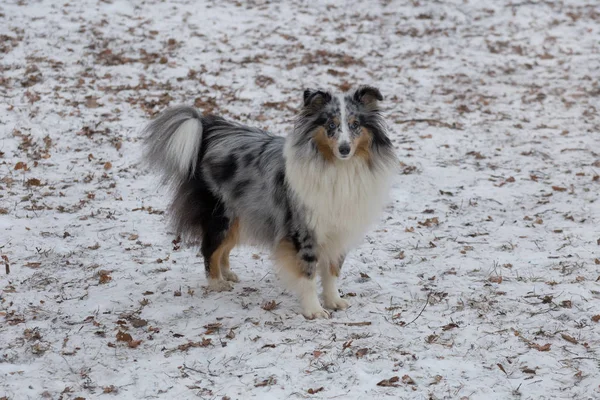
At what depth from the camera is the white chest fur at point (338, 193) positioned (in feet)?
17.3

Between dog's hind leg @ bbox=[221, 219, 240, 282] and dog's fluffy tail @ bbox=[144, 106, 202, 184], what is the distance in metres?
0.62

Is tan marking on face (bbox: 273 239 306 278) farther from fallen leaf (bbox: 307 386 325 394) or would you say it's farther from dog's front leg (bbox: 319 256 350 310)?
fallen leaf (bbox: 307 386 325 394)

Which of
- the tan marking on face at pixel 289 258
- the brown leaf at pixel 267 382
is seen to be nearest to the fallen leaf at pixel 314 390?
the brown leaf at pixel 267 382

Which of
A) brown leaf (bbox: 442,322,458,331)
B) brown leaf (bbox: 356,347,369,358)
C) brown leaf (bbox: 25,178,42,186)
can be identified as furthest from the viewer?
brown leaf (bbox: 25,178,42,186)

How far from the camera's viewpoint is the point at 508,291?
586cm

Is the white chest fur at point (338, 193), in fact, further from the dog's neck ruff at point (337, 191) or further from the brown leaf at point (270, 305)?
the brown leaf at point (270, 305)

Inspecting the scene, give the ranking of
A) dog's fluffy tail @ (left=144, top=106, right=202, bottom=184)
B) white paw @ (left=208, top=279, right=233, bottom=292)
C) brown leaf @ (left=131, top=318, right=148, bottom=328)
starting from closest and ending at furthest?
brown leaf @ (left=131, top=318, right=148, bottom=328) < dog's fluffy tail @ (left=144, top=106, right=202, bottom=184) < white paw @ (left=208, top=279, right=233, bottom=292)

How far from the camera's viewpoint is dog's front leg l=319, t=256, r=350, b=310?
19.0ft

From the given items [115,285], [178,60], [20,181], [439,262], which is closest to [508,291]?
[439,262]

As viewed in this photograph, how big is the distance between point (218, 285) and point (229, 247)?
0.37m

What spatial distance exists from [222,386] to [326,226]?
1583 mm

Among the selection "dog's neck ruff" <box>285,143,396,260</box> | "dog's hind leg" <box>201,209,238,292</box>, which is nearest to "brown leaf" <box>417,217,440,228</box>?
"dog's neck ruff" <box>285,143,396,260</box>

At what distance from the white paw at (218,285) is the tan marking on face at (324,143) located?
1.70m

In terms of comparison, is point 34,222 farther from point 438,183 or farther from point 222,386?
point 438,183
